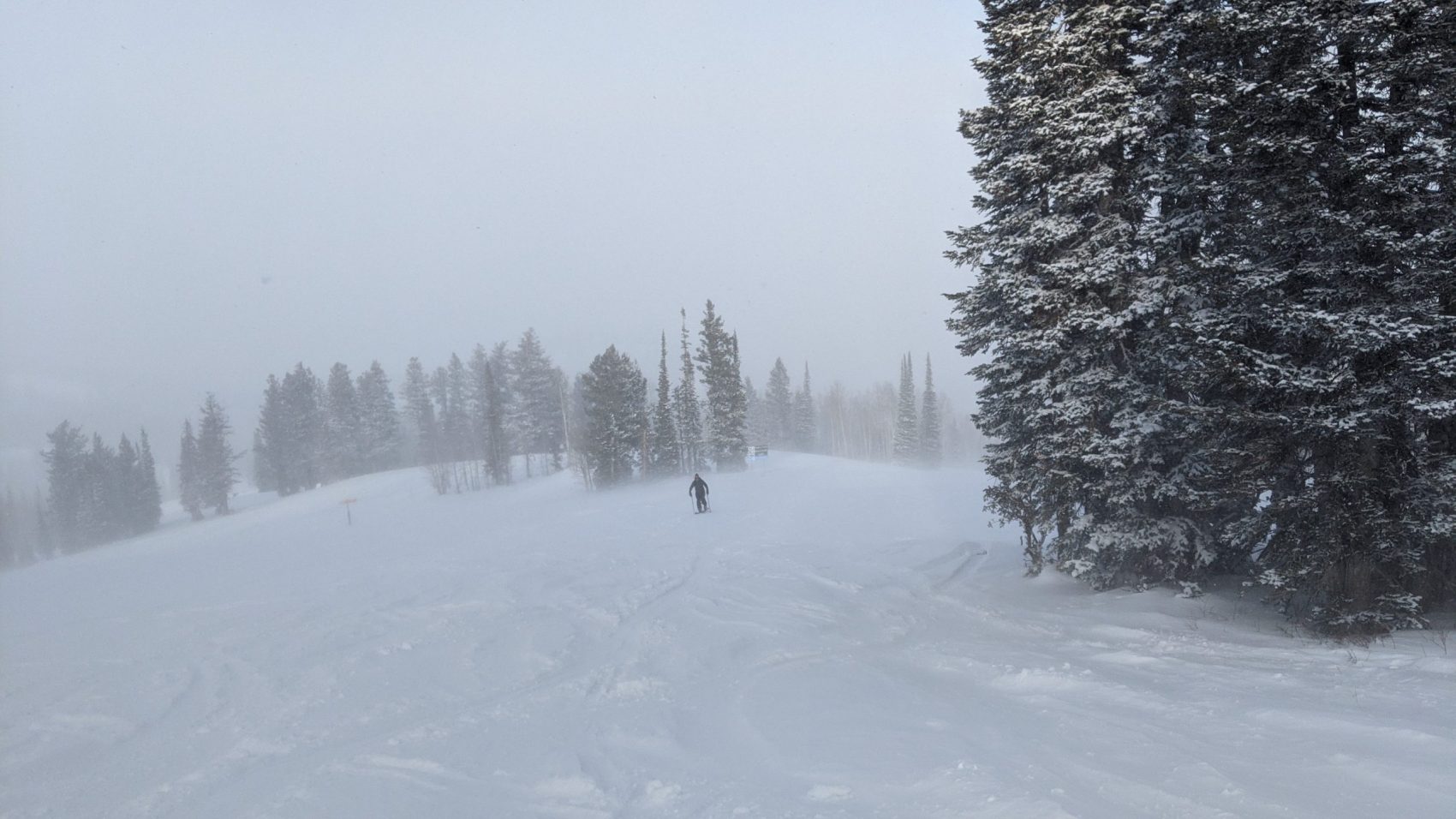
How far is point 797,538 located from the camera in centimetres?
2322

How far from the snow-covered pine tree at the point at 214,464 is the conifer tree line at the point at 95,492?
5378 mm

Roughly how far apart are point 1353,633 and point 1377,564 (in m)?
0.94

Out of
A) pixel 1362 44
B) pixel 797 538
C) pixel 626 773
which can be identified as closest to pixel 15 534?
pixel 797 538

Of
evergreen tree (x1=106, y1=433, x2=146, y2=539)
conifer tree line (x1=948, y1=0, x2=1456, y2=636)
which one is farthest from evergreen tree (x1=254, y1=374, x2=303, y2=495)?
conifer tree line (x1=948, y1=0, x2=1456, y2=636)

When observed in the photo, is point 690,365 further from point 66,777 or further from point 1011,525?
point 66,777

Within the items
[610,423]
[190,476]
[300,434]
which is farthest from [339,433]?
[610,423]

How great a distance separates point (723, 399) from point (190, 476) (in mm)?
62398

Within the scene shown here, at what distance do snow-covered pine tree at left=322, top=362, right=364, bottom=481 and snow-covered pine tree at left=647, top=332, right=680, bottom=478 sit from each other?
132ft

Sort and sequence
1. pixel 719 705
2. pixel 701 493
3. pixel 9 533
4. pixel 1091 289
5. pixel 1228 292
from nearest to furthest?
pixel 719 705, pixel 1228 292, pixel 1091 289, pixel 701 493, pixel 9 533

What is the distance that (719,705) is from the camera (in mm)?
7469

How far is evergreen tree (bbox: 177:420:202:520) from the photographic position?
70812 millimetres

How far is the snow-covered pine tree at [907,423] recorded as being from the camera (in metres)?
76.8

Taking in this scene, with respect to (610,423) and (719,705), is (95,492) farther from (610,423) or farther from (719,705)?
(719,705)

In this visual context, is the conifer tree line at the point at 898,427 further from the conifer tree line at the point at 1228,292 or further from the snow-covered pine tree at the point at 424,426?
the conifer tree line at the point at 1228,292
